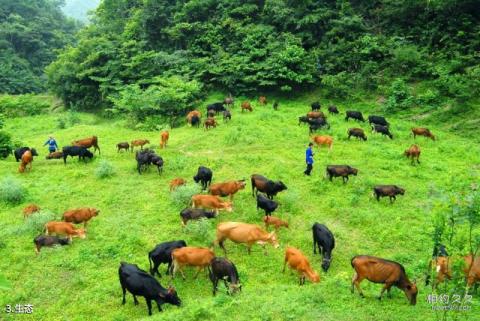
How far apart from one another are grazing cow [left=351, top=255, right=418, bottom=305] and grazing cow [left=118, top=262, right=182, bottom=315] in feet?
14.6

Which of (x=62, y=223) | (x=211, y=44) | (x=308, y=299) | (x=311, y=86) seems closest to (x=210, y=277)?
(x=308, y=299)

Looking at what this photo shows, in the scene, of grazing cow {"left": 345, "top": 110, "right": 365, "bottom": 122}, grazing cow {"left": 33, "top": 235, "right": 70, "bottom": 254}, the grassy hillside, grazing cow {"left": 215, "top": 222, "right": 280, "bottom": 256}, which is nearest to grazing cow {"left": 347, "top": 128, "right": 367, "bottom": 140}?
the grassy hillside

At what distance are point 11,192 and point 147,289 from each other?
10208 millimetres

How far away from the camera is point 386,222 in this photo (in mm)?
16844

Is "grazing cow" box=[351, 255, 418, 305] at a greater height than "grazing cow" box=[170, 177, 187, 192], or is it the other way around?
"grazing cow" box=[170, 177, 187, 192]

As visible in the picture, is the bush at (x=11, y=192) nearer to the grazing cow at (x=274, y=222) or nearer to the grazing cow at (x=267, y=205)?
the grazing cow at (x=267, y=205)

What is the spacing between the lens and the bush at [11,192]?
1914cm

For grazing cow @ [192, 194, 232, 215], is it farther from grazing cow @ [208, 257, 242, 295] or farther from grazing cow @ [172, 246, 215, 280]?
grazing cow @ [208, 257, 242, 295]

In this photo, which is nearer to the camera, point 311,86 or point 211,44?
point 311,86

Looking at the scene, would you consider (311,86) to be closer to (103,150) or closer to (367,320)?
(103,150)

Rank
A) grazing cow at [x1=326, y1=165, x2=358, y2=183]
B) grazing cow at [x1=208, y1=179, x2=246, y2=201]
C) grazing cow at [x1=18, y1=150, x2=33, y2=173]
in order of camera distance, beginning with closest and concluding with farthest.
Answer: grazing cow at [x1=208, y1=179, x2=246, y2=201] → grazing cow at [x1=326, y1=165, x2=358, y2=183] → grazing cow at [x1=18, y1=150, x2=33, y2=173]

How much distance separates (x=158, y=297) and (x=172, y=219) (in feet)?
18.0

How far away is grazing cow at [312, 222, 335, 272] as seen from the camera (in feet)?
45.8

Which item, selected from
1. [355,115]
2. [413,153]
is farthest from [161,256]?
[355,115]
